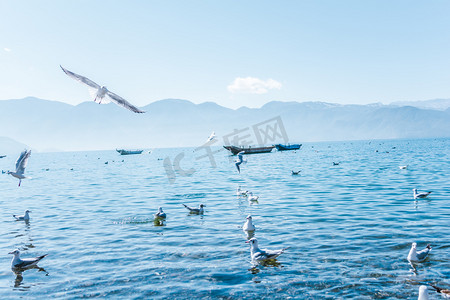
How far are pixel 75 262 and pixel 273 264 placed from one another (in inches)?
291

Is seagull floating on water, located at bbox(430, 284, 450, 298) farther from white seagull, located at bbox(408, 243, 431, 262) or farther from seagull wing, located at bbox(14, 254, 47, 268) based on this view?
seagull wing, located at bbox(14, 254, 47, 268)

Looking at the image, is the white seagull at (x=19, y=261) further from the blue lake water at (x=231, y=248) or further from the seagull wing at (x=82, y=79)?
the seagull wing at (x=82, y=79)

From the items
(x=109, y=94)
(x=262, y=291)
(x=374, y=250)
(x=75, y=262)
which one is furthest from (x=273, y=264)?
(x=109, y=94)

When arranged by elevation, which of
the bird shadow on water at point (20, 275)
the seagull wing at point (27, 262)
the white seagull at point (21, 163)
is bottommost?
the bird shadow on water at point (20, 275)

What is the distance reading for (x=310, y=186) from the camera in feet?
112

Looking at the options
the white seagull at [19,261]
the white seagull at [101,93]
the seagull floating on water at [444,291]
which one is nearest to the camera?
the seagull floating on water at [444,291]

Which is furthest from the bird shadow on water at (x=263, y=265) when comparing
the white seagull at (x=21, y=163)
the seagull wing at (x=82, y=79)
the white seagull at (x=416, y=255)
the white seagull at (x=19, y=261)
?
the white seagull at (x=21, y=163)

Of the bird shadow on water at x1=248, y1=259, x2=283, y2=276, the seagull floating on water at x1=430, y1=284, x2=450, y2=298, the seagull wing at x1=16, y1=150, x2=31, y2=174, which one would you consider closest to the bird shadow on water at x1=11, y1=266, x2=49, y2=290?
the seagull wing at x1=16, y1=150, x2=31, y2=174

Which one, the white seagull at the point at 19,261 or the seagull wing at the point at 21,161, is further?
the seagull wing at the point at 21,161

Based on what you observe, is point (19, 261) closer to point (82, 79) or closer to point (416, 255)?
point (82, 79)

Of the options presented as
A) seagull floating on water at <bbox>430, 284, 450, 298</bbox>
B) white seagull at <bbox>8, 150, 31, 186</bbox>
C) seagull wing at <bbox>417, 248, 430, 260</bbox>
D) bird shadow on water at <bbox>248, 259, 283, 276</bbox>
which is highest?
white seagull at <bbox>8, 150, 31, 186</bbox>

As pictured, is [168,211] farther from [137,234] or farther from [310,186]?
[310,186]

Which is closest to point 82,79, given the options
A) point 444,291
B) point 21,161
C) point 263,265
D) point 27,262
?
point 21,161

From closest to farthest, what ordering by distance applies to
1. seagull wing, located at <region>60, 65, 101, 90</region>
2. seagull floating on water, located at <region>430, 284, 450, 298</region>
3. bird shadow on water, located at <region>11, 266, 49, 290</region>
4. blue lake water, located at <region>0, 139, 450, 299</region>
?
seagull floating on water, located at <region>430, 284, 450, 298</region> < blue lake water, located at <region>0, 139, 450, 299</region> < bird shadow on water, located at <region>11, 266, 49, 290</region> < seagull wing, located at <region>60, 65, 101, 90</region>
